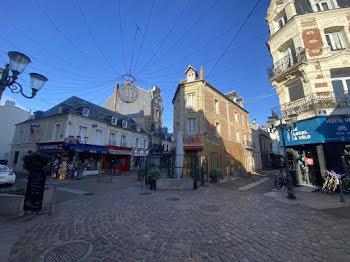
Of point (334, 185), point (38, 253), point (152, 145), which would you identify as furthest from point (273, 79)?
point (152, 145)

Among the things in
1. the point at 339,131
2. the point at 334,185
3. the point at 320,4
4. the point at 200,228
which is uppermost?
the point at 320,4

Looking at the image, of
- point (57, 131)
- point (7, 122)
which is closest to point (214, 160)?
point (57, 131)

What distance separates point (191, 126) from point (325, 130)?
33.5 ft

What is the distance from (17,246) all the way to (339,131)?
44.0 ft

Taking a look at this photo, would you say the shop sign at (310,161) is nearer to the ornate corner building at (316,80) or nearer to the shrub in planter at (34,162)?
the ornate corner building at (316,80)

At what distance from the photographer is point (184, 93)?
54.5 feet

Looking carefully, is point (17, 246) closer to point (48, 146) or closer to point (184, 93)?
point (184, 93)

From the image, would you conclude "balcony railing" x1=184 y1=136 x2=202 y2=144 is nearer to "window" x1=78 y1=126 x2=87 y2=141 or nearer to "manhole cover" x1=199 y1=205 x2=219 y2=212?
"manhole cover" x1=199 y1=205 x2=219 y2=212

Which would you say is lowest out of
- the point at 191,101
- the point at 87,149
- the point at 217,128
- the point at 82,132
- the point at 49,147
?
the point at 87,149

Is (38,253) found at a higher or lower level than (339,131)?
lower

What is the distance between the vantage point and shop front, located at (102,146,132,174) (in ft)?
65.4

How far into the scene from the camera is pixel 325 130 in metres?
7.94

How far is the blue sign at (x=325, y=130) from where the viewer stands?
772 cm

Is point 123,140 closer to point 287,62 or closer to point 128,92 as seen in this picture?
point 128,92
